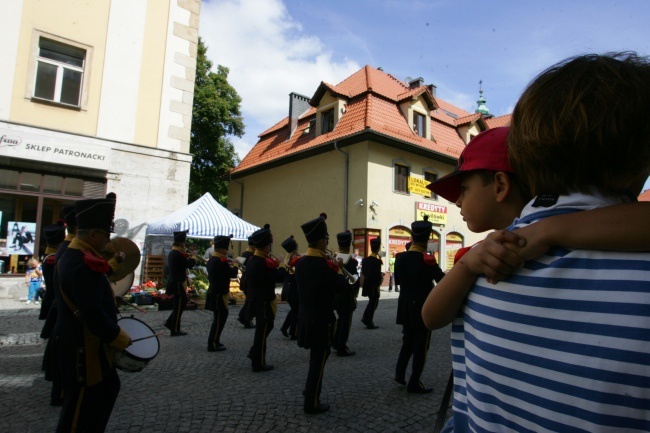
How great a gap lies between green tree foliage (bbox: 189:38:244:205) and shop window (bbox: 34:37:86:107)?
12069 millimetres

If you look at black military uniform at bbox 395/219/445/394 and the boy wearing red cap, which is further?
black military uniform at bbox 395/219/445/394

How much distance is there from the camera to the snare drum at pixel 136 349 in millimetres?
3018

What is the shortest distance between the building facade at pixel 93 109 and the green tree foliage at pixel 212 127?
10708 mm

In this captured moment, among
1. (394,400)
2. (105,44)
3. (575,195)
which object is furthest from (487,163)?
(105,44)

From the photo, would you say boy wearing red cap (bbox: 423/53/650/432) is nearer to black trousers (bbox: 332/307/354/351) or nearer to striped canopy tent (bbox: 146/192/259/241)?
black trousers (bbox: 332/307/354/351)

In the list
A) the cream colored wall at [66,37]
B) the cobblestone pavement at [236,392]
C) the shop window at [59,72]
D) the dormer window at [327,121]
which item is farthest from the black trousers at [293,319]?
the dormer window at [327,121]

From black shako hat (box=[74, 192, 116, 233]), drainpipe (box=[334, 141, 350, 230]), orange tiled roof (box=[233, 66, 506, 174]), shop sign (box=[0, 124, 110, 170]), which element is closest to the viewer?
black shako hat (box=[74, 192, 116, 233])

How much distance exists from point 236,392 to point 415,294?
8.16 feet

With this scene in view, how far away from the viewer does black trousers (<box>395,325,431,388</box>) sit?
491cm

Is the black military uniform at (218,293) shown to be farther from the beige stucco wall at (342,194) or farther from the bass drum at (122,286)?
the beige stucco wall at (342,194)

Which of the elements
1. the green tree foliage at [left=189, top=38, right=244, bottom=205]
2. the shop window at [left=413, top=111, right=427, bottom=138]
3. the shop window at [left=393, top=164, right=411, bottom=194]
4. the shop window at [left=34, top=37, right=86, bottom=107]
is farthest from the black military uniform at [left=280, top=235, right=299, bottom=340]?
the green tree foliage at [left=189, top=38, right=244, bottom=205]

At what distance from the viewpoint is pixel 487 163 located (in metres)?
1.22

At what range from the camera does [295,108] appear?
80.5 ft

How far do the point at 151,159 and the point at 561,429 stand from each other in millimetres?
13518
